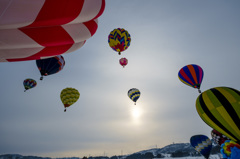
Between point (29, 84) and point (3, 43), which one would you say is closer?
point (3, 43)

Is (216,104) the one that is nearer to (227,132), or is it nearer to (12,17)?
(227,132)

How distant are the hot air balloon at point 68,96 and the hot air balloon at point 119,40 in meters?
6.72

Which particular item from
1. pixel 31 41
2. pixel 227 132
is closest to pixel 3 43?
pixel 31 41

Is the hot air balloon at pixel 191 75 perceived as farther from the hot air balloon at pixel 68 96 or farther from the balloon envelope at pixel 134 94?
the hot air balloon at pixel 68 96

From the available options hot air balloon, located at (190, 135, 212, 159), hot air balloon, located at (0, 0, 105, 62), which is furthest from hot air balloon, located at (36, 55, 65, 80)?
hot air balloon, located at (190, 135, 212, 159)

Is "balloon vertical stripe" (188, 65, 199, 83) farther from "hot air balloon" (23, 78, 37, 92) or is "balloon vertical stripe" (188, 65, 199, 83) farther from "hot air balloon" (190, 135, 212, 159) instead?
"hot air balloon" (23, 78, 37, 92)

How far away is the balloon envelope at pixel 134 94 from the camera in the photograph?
23.1 metres

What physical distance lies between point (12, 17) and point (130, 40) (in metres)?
16.8

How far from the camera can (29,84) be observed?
21375 millimetres

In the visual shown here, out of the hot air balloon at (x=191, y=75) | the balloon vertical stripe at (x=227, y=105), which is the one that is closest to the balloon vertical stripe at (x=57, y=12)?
the balloon vertical stripe at (x=227, y=105)

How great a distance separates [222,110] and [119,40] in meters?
12.3

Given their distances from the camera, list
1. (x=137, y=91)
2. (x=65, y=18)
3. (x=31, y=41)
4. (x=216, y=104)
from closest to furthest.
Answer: (x=65, y=18), (x=31, y=41), (x=216, y=104), (x=137, y=91)

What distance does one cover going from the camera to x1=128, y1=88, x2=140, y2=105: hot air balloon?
23084 mm

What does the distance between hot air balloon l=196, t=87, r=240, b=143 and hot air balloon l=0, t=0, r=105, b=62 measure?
737 centimetres
